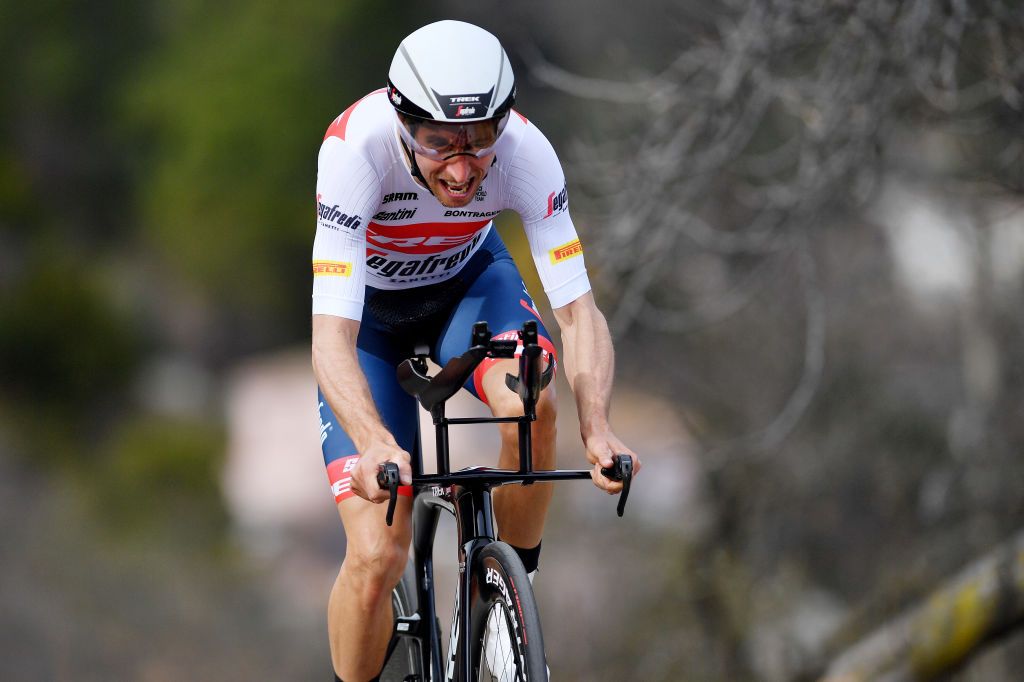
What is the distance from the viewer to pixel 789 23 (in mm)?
6945

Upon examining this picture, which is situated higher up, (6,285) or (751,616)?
(6,285)

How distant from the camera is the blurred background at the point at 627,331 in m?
7.38

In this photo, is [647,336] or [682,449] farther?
[647,336]

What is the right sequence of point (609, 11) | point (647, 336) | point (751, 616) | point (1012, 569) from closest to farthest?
point (1012, 569), point (751, 616), point (647, 336), point (609, 11)

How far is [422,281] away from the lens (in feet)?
17.7

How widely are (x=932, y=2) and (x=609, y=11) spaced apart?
77.4 ft

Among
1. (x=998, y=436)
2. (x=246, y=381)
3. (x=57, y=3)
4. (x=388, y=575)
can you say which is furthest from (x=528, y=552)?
(x=57, y=3)

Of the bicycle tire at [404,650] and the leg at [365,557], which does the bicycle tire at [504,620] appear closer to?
the leg at [365,557]

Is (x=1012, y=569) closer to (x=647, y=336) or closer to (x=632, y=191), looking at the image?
(x=632, y=191)

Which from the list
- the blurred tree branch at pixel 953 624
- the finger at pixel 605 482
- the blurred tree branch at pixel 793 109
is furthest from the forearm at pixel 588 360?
the blurred tree branch at pixel 953 624

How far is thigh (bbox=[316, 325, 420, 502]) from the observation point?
501 cm

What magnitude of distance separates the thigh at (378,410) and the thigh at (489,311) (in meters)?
0.19

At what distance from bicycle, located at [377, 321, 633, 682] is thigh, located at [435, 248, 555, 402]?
454mm

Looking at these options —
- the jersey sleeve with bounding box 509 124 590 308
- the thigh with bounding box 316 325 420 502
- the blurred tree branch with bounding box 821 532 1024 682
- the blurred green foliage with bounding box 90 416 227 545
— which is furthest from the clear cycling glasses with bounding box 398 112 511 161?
the blurred green foliage with bounding box 90 416 227 545
